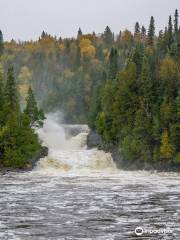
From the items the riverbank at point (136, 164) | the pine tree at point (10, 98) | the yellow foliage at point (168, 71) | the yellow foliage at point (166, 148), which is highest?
the yellow foliage at point (168, 71)

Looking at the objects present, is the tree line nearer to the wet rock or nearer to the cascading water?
the wet rock

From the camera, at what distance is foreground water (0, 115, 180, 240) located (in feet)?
150

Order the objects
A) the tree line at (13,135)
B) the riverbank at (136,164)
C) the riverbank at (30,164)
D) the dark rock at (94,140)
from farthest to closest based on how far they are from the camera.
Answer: the dark rock at (94,140) → the riverbank at (136,164) → the tree line at (13,135) → the riverbank at (30,164)

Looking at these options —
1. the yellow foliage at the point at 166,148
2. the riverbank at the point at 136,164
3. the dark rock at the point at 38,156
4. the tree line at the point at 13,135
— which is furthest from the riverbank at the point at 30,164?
the yellow foliage at the point at 166,148

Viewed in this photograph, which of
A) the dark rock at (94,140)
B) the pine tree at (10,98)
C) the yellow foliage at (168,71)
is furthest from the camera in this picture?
the dark rock at (94,140)

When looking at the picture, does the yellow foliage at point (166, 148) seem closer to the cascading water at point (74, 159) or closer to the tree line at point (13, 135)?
the cascading water at point (74, 159)

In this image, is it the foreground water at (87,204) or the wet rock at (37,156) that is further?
the wet rock at (37,156)

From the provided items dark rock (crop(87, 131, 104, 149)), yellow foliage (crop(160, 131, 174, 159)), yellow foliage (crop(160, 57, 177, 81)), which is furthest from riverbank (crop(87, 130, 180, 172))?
yellow foliage (crop(160, 57, 177, 81))

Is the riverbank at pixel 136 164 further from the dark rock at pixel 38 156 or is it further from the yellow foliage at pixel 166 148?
the dark rock at pixel 38 156

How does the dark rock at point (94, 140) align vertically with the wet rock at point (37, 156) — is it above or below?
above

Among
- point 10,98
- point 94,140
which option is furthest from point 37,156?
point 94,140

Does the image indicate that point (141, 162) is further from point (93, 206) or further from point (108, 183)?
point (93, 206)

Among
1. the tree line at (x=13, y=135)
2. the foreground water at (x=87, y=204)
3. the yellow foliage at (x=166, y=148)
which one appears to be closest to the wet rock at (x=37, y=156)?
the tree line at (x=13, y=135)

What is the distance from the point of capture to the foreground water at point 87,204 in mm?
45594
